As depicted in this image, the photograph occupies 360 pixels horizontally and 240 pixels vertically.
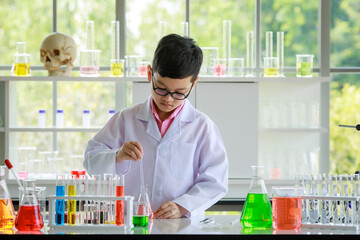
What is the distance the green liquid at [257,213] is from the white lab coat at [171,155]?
33 cm

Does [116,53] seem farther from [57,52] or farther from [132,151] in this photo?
[132,151]

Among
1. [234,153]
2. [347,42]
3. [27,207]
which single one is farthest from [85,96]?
[27,207]

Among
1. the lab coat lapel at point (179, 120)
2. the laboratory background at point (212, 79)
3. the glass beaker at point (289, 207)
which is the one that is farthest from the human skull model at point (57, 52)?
the glass beaker at point (289, 207)

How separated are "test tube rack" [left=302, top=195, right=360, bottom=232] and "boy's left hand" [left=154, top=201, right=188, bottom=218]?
0.52 metres

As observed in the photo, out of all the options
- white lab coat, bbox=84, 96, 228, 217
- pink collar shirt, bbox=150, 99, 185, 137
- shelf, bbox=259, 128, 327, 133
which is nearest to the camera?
white lab coat, bbox=84, 96, 228, 217

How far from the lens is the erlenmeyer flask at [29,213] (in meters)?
2.34

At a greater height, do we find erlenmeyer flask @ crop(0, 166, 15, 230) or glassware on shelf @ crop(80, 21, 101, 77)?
glassware on shelf @ crop(80, 21, 101, 77)

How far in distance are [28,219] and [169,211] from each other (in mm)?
579

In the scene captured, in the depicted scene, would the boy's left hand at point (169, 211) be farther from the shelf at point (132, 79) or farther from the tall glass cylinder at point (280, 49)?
the tall glass cylinder at point (280, 49)

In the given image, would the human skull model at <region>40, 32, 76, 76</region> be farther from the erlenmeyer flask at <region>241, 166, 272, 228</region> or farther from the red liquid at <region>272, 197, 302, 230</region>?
the red liquid at <region>272, 197, 302, 230</region>

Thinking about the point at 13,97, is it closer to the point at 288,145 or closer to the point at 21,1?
the point at 21,1

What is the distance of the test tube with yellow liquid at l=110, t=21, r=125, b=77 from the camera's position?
4.86 m

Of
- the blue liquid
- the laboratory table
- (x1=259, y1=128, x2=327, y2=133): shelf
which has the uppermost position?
(x1=259, y1=128, x2=327, y2=133): shelf

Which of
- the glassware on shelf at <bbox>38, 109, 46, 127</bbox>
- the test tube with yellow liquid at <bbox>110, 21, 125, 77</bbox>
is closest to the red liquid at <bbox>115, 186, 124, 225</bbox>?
the test tube with yellow liquid at <bbox>110, 21, 125, 77</bbox>
